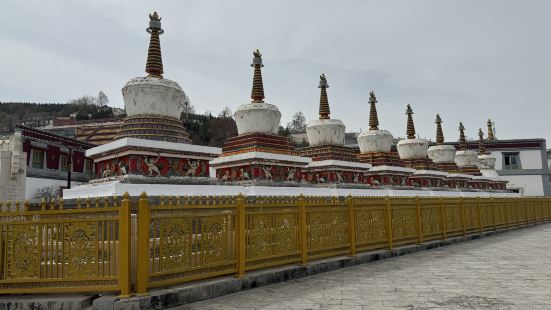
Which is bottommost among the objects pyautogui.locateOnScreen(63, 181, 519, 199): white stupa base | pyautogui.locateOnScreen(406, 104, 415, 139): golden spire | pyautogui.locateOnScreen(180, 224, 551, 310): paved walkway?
pyautogui.locateOnScreen(180, 224, 551, 310): paved walkway

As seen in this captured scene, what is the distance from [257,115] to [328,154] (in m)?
5.69

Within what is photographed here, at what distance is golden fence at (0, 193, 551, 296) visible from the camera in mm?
6566

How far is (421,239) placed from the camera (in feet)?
45.5

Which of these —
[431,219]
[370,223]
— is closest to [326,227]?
[370,223]

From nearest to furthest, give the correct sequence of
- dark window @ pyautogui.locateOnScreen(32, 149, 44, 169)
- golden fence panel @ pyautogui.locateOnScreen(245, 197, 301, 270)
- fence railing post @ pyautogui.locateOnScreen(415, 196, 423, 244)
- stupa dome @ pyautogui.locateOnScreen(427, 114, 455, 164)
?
golden fence panel @ pyautogui.locateOnScreen(245, 197, 301, 270)
fence railing post @ pyautogui.locateOnScreen(415, 196, 423, 244)
dark window @ pyautogui.locateOnScreen(32, 149, 44, 169)
stupa dome @ pyautogui.locateOnScreen(427, 114, 455, 164)

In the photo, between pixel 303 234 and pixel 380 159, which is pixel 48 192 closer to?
pixel 380 159

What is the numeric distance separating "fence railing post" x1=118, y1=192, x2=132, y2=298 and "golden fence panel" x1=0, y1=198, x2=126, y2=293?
0.12ft

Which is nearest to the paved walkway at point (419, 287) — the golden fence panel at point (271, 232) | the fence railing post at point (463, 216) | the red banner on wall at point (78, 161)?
the golden fence panel at point (271, 232)

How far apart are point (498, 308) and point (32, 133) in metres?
34.2

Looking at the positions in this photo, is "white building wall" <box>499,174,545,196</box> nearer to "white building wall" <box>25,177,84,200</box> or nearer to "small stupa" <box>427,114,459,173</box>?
"small stupa" <box>427,114,459,173</box>

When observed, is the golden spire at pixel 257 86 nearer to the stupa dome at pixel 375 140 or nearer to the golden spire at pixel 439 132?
the stupa dome at pixel 375 140

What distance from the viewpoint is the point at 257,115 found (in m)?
21.0

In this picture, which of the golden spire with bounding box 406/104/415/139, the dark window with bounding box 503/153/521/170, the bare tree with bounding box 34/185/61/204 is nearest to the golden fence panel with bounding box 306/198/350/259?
the golden spire with bounding box 406/104/415/139

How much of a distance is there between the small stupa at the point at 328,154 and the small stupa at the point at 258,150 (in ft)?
10.8
